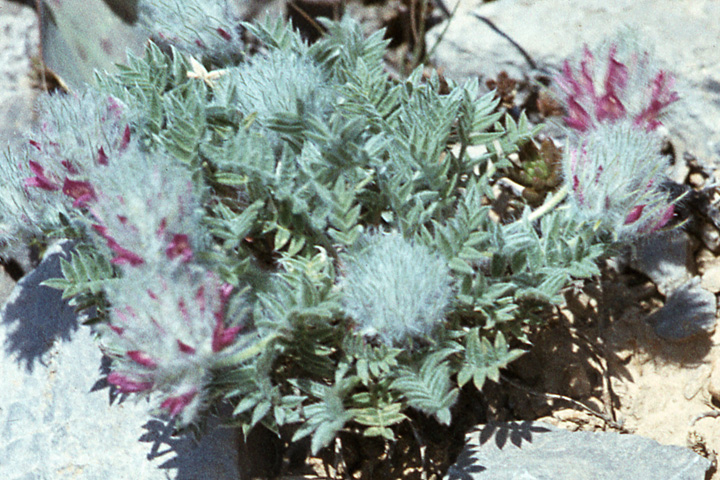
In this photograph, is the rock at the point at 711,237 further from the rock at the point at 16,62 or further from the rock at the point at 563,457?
the rock at the point at 16,62

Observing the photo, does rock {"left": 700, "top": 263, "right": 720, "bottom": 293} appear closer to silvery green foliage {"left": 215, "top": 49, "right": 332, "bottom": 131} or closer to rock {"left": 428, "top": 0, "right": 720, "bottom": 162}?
rock {"left": 428, "top": 0, "right": 720, "bottom": 162}

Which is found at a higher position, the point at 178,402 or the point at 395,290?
the point at 395,290

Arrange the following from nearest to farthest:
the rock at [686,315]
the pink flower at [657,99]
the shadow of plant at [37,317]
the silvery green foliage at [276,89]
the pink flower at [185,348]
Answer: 1. the pink flower at [185,348]
2. the silvery green foliage at [276,89]
3. the pink flower at [657,99]
4. the shadow of plant at [37,317]
5. the rock at [686,315]

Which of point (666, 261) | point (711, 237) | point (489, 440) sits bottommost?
point (489, 440)

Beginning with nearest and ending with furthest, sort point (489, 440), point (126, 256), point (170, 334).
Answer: point (170, 334), point (126, 256), point (489, 440)

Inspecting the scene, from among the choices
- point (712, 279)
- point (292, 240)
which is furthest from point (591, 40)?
point (292, 240)

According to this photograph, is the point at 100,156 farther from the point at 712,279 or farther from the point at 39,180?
the point at 712,279

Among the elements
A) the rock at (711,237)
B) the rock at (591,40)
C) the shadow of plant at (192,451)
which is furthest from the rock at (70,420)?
the rock at (711,237)
